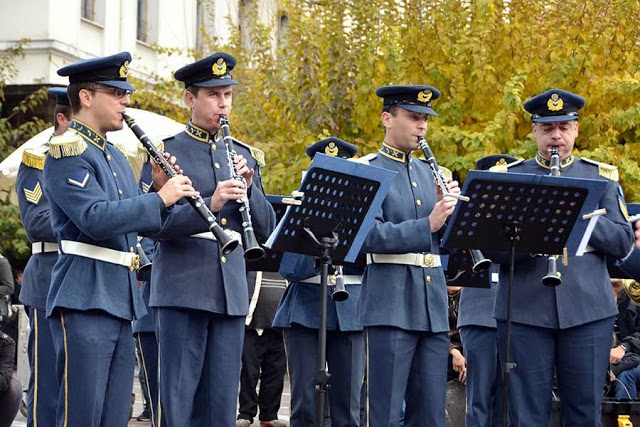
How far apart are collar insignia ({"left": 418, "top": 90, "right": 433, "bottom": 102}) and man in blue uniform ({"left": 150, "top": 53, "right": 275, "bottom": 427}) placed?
1.23m

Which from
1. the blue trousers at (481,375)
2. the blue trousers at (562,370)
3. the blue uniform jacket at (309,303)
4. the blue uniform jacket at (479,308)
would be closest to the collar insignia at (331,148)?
the blue uniform jacket at (309,303)

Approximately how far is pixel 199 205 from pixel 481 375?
13.8 ft

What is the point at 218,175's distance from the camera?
7.77m

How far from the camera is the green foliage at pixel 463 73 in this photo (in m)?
15.2

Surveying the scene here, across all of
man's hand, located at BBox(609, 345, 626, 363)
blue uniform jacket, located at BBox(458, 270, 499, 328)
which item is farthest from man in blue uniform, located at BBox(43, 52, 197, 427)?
man's hand, located at BBox(609, 345, 626, 363)

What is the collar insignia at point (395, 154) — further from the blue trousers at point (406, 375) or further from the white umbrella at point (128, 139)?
the white umbrella at point (128, 139)

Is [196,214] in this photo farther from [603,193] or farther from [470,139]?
[470,139]

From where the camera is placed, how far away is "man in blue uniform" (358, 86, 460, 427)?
7910 millimetres

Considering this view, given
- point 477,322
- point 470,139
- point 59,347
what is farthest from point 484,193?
point 470,139

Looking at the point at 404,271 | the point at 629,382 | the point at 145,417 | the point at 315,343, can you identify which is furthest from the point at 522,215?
the point at 145,417

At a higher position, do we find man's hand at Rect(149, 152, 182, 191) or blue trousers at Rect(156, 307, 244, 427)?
man's hand at Rect(149, 152, 182, 191)

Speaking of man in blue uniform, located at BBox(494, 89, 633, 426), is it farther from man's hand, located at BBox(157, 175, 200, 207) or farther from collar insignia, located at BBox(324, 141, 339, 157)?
collar insignia, located at BBox(324, 141, 339, 157)

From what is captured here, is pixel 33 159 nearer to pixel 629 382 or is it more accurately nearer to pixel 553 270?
pixel 553 270

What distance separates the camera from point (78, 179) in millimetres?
6977
